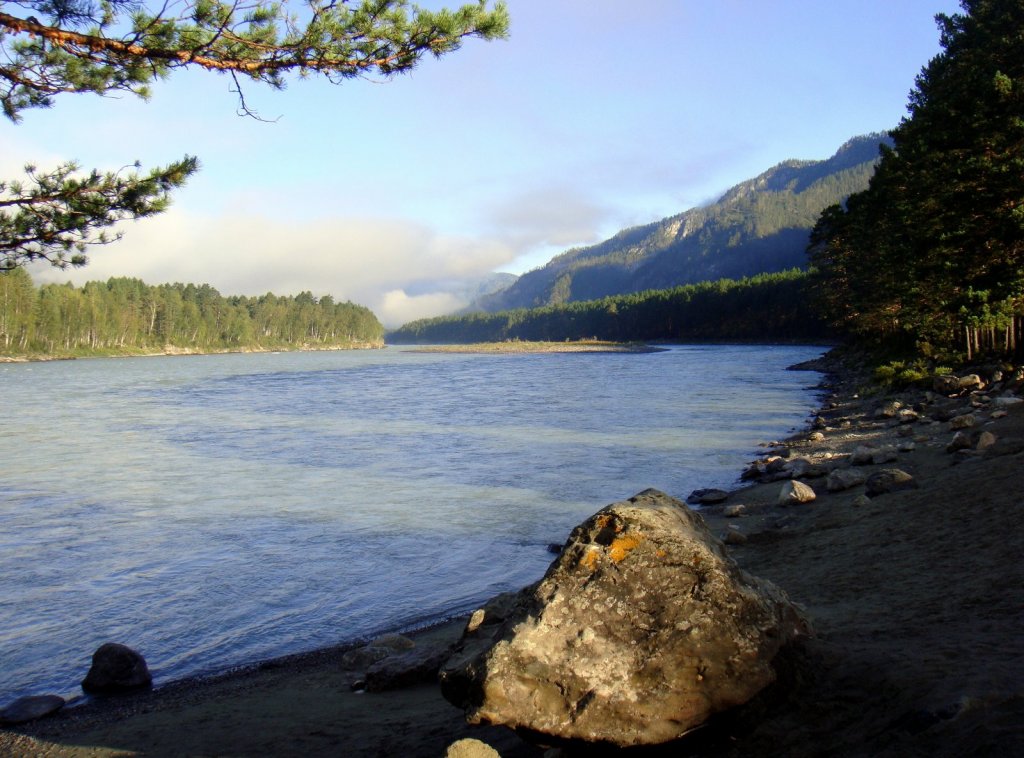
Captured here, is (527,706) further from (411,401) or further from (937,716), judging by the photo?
(411,401)

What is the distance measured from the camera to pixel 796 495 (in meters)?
12.2

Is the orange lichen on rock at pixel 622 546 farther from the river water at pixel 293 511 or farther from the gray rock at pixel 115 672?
the gray rock at pixel 115 672

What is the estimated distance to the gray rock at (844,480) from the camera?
12.5 m

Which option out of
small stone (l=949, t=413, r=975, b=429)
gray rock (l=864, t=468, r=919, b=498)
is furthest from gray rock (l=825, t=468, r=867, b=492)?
small stone (l=949, t=413, r=975, b=429)

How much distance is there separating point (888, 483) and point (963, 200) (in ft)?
58.9

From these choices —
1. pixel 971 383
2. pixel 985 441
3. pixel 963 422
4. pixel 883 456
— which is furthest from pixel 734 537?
pixel 971 383

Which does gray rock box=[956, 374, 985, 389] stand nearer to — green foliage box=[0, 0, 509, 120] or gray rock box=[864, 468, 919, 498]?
gray rock box=[864, 468, 919, 498]

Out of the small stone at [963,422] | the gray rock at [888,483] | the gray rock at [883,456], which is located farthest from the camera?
the small stone at [963,422]

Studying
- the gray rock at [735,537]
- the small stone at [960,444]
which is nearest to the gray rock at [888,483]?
the small stone at [960,444]

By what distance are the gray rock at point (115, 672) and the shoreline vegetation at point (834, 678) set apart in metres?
0.29

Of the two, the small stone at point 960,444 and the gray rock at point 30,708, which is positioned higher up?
the small stone at point 960,444

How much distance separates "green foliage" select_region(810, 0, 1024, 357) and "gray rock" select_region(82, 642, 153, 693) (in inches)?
998

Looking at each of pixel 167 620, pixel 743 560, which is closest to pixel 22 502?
pixel 167 620

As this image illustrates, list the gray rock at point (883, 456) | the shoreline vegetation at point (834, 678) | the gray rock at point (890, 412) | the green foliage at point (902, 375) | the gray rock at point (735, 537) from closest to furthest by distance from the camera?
the shoreline vegetation at point (834, 678)
the gray rock at point (735, 537)
the gray rock at point (883, 456)
the gray rock at point (890, 412)
the green foliage at point (902, 375)
